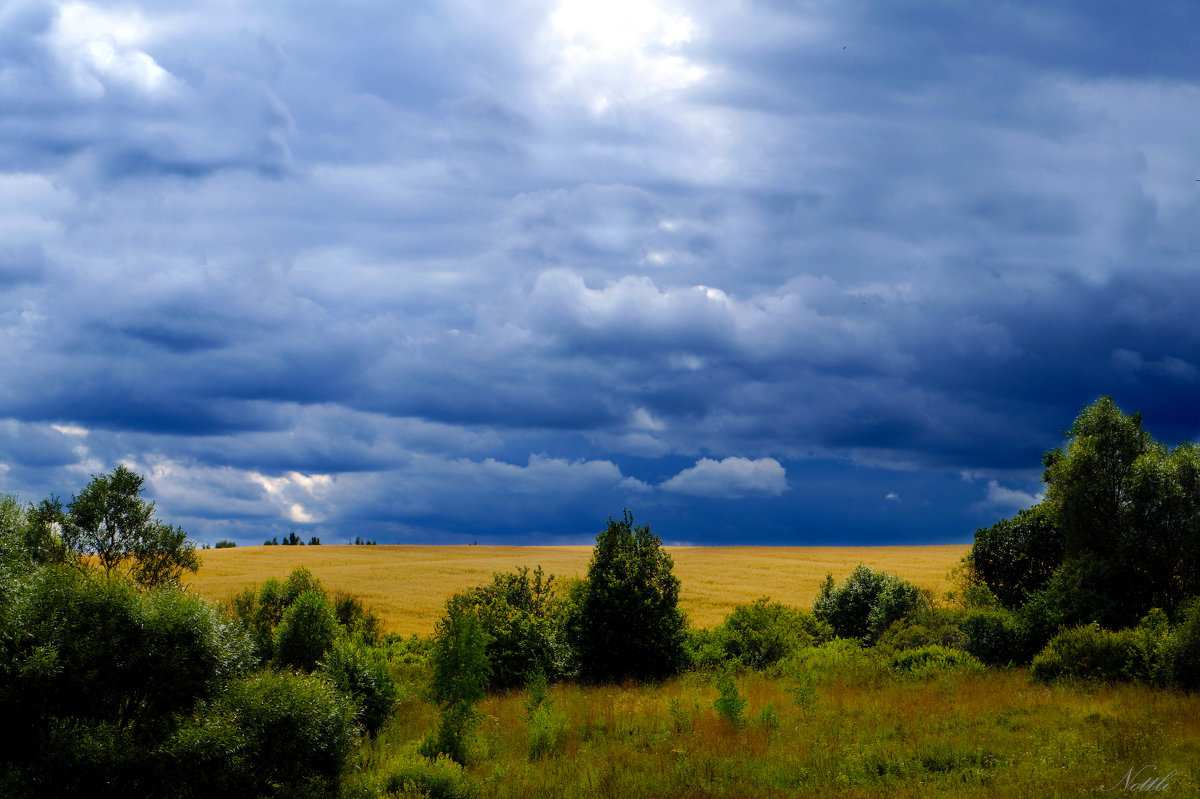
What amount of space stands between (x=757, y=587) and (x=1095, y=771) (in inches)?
1830

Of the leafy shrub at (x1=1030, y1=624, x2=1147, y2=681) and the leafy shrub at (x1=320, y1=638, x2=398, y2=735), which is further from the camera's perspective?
the leafy shrub at (x1=1030, y1=624, x2=1147, y2=681)

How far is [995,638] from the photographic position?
28.3 meters

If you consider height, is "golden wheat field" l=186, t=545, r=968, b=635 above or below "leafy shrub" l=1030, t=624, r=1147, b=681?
Result: below

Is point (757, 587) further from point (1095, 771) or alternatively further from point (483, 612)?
point (1095, 771)

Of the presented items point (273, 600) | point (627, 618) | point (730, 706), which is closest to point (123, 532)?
point (273, 600)

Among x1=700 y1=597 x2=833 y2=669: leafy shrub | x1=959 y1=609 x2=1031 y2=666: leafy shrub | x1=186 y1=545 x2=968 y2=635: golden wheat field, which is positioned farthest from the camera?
x1=186 y1=545 x2=968 y2=635: golden wheat field

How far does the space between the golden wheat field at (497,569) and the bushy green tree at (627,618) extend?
→ 12874mm

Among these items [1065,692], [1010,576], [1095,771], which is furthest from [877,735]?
[1010,576]

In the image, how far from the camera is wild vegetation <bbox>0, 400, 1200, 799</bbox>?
1312 cm

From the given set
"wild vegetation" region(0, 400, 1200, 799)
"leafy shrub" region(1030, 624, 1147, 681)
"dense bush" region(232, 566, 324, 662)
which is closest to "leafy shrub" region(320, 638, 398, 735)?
"wild vegetation" region(0, 400, 1200, 799)

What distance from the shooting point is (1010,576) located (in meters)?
34.8

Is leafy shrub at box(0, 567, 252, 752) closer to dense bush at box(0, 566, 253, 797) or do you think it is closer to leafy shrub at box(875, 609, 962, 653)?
dense bush at box(0, 566, 253, 797)

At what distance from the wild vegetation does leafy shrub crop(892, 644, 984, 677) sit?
4.5 inches

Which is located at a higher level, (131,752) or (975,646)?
(131,752)
